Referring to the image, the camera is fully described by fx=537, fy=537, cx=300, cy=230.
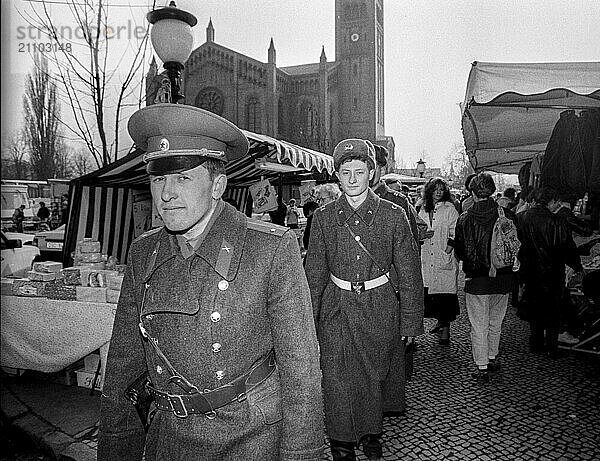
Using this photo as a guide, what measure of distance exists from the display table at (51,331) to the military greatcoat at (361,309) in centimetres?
186

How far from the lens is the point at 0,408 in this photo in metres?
4.47

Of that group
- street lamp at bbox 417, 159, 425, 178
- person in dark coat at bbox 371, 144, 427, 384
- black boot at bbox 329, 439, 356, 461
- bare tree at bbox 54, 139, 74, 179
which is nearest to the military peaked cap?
black boot at bbox 329, 439, 356, 461

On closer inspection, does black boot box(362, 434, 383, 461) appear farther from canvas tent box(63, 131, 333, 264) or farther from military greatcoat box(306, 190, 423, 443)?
canvas tent box(63, 131, 333, 264)

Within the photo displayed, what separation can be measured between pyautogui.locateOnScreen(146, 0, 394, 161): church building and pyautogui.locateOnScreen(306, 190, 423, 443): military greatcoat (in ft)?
128

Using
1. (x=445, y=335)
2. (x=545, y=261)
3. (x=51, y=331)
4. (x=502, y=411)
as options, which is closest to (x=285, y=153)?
(x=445, y=335)

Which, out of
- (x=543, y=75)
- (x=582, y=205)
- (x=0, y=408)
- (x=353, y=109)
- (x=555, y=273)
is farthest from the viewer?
(x=353, y=109)

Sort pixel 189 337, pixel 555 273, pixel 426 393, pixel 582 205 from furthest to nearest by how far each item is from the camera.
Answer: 1. pixel 582 205
2. pixel 555 273
3. pixel 426 393
4. pixel 189 337

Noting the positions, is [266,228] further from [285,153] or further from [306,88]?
[306,88]

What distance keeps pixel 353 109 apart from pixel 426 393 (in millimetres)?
52940

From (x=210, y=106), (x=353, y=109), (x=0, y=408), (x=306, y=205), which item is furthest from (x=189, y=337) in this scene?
(x=353, y=109)

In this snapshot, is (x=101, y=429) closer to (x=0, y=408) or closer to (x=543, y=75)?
(x=0, y=408)

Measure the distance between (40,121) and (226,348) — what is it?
5516mm

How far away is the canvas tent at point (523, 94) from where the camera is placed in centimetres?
395

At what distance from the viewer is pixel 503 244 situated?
4.99 m
